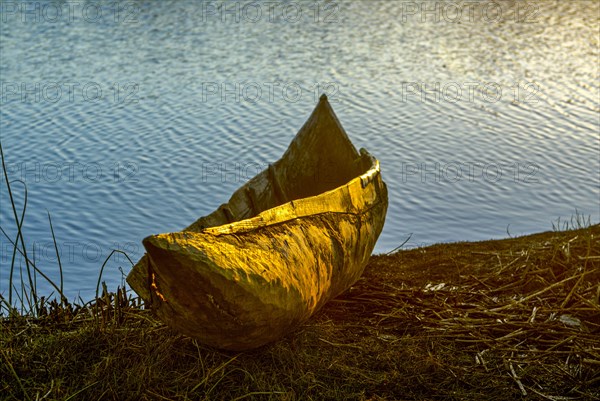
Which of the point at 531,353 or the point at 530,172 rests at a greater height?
the point at 531,353

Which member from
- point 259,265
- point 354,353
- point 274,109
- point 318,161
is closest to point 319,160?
point 318,161

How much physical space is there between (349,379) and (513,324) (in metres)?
1.17

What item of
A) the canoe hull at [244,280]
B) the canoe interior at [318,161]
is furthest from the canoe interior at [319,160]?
the canoe hull at [244,280]

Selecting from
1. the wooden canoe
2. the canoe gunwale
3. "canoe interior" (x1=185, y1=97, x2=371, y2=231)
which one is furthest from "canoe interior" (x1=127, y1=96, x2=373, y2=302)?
the wooden canoe

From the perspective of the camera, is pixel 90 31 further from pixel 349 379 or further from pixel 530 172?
pixel 349 379

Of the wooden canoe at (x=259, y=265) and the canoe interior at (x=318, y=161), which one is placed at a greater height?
→ the wooden canoe at (x=259, y=265)

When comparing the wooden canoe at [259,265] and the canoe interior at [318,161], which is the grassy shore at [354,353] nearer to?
the wooden canoe at [259,265]

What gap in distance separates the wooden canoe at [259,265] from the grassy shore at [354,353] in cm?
21

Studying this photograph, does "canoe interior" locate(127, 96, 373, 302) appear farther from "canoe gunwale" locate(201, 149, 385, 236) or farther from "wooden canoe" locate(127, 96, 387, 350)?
"wooden canoe" locate(127, 96, 387, 350)

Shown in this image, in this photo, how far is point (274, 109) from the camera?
477 inches

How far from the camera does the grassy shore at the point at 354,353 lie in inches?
188

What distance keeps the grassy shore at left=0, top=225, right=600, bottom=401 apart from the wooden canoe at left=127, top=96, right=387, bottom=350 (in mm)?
209

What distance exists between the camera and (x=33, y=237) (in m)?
8.66

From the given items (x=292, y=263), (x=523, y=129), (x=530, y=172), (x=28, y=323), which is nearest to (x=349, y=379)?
(x=292, y=263)
